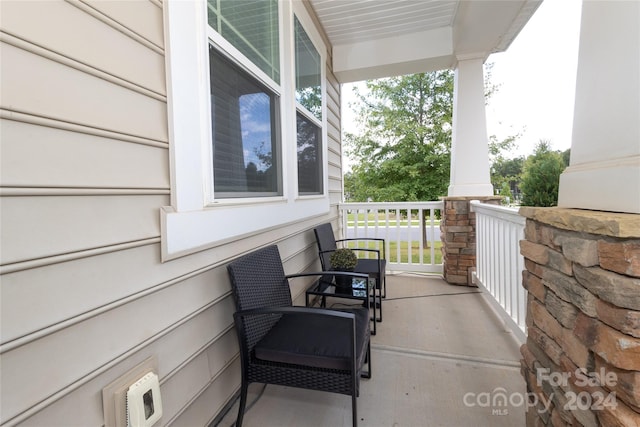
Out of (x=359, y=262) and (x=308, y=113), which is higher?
(x=308, y=113)

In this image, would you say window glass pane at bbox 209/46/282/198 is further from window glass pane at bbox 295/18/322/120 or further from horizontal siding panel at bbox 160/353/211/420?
horizontal siding panel at bbox 160/353/211/420

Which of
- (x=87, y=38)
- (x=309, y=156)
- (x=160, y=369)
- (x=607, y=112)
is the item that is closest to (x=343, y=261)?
(x=309, y=156)

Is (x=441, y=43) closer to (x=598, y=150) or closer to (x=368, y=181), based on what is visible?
(x=598, y=150)

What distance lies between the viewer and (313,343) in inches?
55.9

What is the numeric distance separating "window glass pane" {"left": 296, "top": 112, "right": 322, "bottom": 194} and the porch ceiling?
1.28m

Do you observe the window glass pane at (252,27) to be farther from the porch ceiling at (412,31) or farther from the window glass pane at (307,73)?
the porch ceiling at (412,31)

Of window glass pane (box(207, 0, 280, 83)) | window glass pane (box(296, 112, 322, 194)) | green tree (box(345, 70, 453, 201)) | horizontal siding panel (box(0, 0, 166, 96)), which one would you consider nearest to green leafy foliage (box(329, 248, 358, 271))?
window glass pane (box(296, 112, 322, 194))

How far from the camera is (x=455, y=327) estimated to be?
2.51 metres

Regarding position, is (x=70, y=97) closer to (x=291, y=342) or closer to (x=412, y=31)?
(x=291, y=342)

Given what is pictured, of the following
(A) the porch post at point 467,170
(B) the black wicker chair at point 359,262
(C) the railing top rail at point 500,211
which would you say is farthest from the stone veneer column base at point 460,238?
(B) the black wicker chair at point 359,262

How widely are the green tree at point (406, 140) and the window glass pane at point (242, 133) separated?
486 cm

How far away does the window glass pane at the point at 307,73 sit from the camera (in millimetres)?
2625

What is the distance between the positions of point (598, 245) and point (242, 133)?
1.69 m

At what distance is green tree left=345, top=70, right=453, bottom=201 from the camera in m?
6.45
